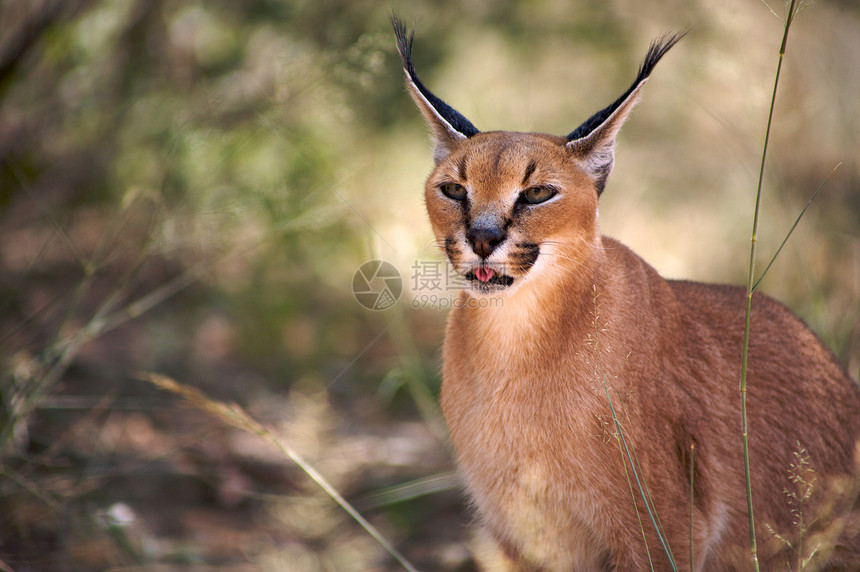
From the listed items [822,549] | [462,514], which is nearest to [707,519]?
[822,549]

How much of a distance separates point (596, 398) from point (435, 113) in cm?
124

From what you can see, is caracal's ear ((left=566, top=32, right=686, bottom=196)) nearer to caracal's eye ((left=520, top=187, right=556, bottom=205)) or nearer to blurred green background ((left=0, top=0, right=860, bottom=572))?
caracal's eye ((left=520, top=187, right=556, bottom=205))

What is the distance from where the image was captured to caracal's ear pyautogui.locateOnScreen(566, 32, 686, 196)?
2.66 metres

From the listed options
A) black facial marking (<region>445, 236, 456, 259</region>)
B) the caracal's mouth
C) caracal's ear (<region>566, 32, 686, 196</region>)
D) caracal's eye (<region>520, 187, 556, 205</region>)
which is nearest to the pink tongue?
the caracal's mouth

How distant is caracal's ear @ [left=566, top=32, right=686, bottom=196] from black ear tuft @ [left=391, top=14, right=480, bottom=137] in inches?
17.2

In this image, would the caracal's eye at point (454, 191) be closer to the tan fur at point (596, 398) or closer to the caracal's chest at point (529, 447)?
the tan fur at point (596, 398)

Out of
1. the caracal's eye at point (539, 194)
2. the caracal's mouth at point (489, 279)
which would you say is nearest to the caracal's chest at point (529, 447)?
the caracal's mouth at point (489, 279)

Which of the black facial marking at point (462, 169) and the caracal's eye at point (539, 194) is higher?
the black facial marking at point (462, 169)

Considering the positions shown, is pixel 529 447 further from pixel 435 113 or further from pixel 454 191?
pixel 435 113

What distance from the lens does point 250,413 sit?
537 centimetres

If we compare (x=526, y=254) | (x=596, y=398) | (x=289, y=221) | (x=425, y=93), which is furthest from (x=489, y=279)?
(x=289, y=221)

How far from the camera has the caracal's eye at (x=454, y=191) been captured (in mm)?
2855

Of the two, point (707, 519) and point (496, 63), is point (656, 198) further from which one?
point (707, 519)

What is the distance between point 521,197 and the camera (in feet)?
9.08
